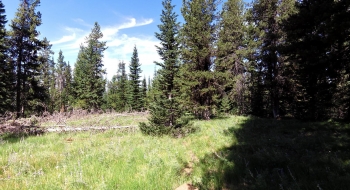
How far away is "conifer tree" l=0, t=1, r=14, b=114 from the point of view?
2364 centimetres

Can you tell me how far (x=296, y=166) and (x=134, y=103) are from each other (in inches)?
1751

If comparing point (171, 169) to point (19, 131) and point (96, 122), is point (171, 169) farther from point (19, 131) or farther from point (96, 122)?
point (96, 122)

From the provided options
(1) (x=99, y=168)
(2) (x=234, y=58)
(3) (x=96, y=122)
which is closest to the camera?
(1) (x=99, y=168)

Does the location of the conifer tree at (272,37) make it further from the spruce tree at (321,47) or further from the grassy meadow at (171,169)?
the grassy meadow at (171,169)

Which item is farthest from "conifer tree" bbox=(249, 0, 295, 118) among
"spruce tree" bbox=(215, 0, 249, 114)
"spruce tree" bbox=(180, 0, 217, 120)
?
"spruce tree" bbox=(180, 0, 217, 120)

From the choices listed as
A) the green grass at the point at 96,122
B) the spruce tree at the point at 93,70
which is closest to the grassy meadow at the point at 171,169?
the green grass at the point at 96,122

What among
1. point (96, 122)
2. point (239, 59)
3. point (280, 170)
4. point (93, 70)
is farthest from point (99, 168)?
point (93, 70)

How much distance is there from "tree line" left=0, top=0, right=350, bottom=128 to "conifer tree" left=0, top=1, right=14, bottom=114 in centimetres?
11

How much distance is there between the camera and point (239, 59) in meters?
25.4

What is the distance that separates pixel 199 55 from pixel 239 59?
8.97 meters

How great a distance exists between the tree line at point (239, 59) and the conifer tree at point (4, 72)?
4.5 inches

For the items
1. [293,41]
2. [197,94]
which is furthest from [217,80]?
[293,41]

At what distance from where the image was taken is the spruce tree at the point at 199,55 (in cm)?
1850

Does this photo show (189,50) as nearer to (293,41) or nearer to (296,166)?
(293,41)
